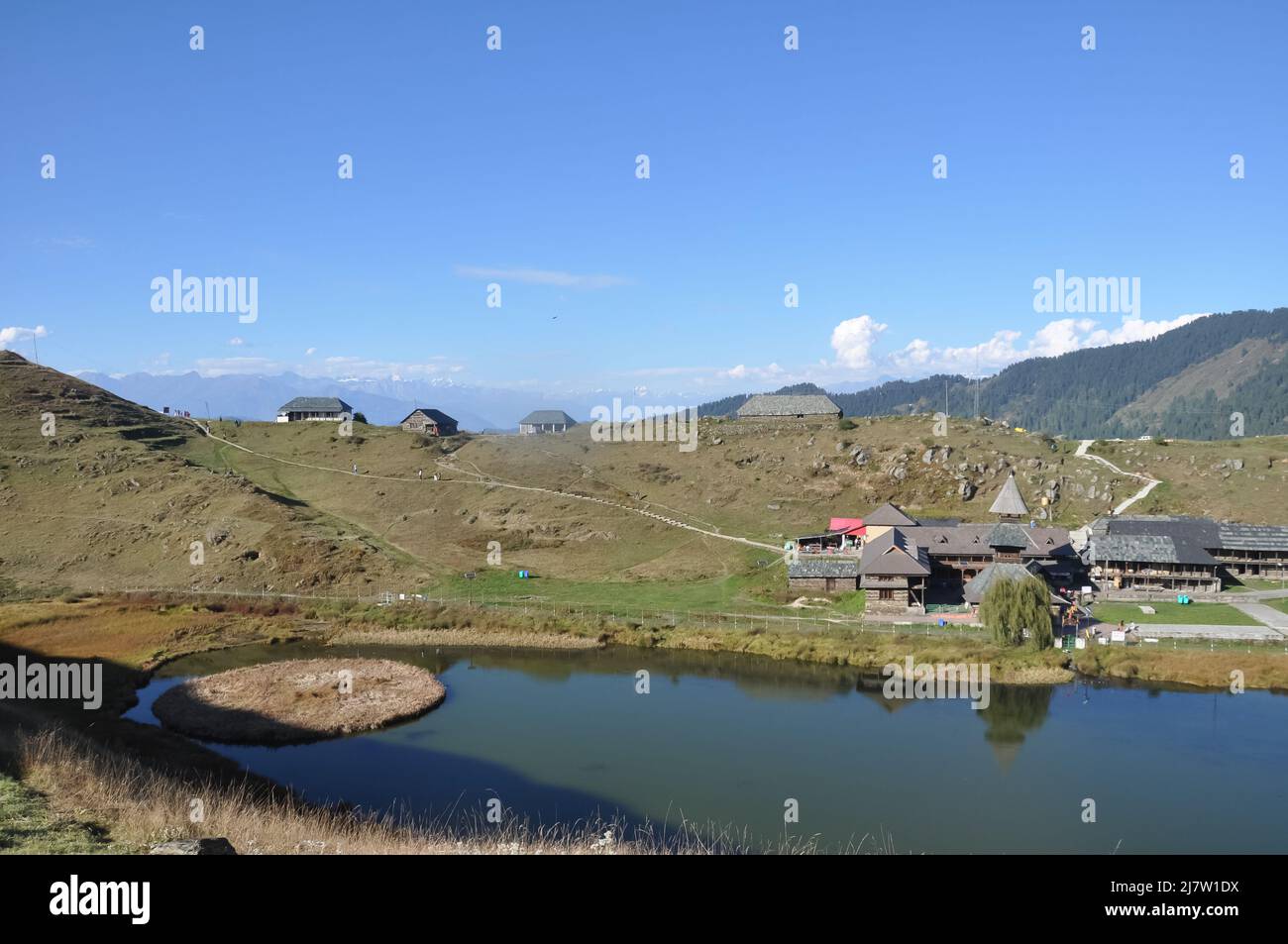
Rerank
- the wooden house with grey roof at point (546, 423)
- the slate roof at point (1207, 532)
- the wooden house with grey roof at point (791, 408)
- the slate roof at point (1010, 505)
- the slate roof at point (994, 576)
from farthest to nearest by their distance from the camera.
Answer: the wooden house with grey roof at point (546, 423) < the wooden house with grey roof at point (791, 408) < the slate roof at point (1207, 532) < the slate roof at point (1010, 505) < the slate roof at point (994, 576)

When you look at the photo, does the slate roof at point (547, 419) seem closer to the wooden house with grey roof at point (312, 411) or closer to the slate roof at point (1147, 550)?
the wooden house with grey roof at point (312, 411)

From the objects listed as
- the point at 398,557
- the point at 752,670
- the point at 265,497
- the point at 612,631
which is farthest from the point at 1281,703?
the point at 265,497

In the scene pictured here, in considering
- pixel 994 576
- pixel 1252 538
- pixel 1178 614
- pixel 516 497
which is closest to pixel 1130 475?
pixel 1252 538

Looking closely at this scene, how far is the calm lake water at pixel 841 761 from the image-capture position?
1148 inches

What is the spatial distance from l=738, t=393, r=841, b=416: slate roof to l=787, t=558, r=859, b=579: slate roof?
57.4 metres

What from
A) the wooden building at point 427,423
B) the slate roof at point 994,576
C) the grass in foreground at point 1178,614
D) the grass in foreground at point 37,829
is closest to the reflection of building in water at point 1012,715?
the slate roof at point 994,576

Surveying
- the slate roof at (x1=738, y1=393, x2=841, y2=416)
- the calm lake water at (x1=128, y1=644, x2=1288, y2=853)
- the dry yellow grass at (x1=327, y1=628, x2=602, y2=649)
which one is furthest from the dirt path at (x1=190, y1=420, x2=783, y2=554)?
the slate roof at (x1=738, y1=393, x2=841, y2=416)

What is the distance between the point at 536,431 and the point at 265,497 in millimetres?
62750

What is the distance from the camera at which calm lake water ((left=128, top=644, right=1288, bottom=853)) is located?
95.7 ft

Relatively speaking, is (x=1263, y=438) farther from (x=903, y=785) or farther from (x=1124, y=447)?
(x=903, y=785)

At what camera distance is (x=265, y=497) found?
87.5 meters

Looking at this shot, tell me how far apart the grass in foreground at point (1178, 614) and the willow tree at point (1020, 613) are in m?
9.65

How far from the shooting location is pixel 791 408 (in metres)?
123

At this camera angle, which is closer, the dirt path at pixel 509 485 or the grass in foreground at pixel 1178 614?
the grass in foreground at pixel 1178 614
